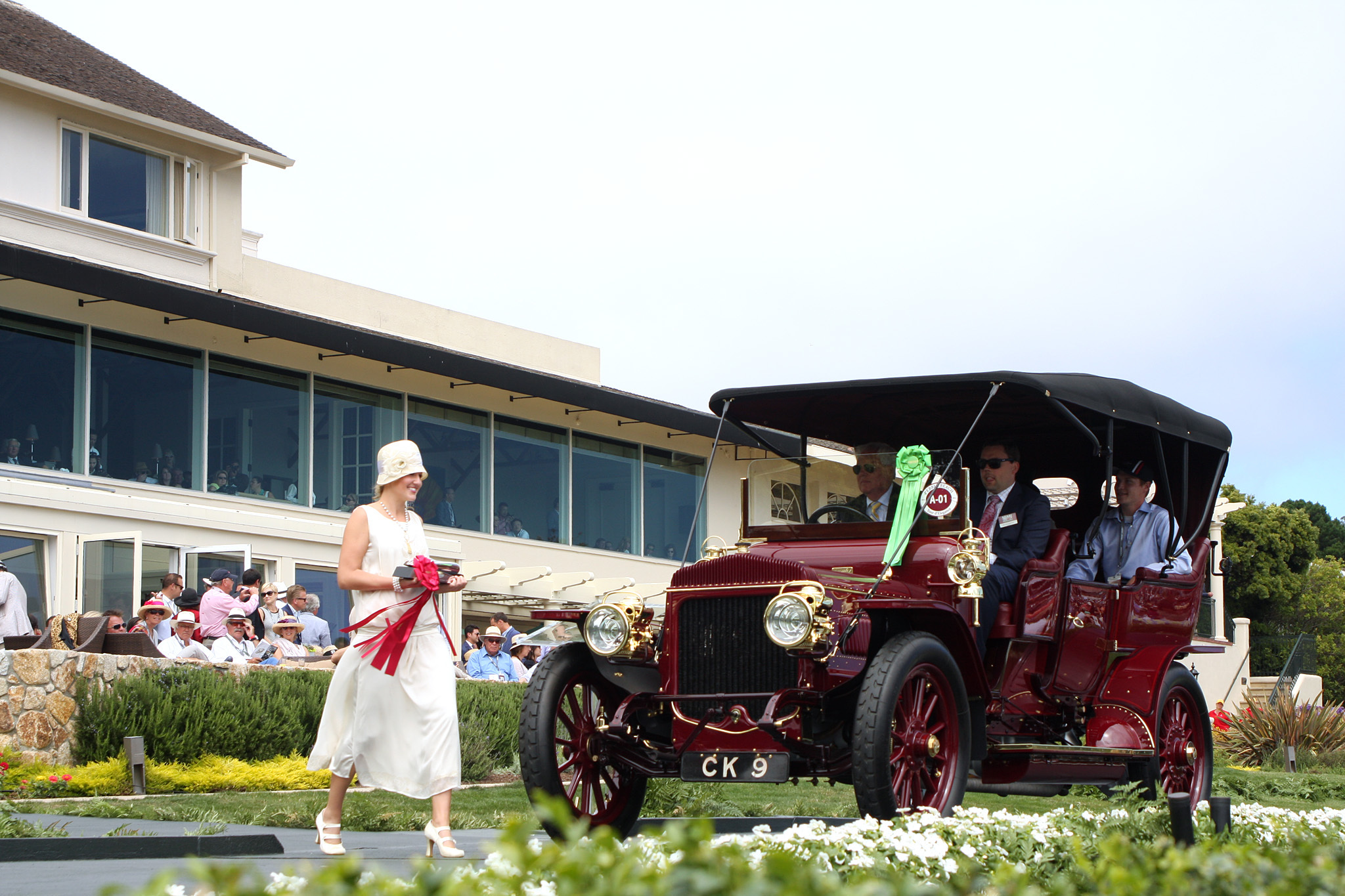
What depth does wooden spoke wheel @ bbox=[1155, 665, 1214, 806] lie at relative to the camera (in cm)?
1037

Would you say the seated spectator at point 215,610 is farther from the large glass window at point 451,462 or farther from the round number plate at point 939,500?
the large glass window at point 451,462

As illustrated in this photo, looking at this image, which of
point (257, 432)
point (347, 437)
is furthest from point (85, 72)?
point (347, 437)

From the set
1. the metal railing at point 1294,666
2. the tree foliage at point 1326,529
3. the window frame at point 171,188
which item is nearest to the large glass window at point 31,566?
the window frame at point 171,188

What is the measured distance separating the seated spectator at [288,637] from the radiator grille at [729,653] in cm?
863

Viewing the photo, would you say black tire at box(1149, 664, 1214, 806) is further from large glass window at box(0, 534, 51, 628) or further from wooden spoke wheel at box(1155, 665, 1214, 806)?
large glass window at box(0, 534, 51, 628)

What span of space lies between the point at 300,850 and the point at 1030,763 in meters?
4.21

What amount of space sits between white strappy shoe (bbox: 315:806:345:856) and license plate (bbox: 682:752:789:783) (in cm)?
172

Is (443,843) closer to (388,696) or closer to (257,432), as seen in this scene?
(388,696)

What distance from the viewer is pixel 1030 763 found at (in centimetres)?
901

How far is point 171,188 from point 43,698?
1380cm

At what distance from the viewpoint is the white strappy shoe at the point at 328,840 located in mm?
7059

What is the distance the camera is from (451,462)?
2770cm

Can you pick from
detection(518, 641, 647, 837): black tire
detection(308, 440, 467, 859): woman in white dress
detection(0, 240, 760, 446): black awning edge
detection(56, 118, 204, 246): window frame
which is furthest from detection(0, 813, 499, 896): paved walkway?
detection(56, 118, 204, 246): window frame

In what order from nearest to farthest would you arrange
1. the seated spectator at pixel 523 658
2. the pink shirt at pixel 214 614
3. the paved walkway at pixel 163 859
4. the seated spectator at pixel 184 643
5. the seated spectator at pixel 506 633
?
the paved walkway at pixel 163 859
the seated spectator at pixel 184 643
the pink shirt at pixel 214 614
the seated spectator at pixel 523 658
the seated spectator at pixel 506 633
